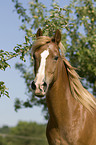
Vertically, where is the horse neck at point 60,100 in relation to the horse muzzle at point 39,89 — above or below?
below

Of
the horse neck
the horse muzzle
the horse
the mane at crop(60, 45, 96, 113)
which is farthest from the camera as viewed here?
the mane at crop(60, 45, 96, 113)

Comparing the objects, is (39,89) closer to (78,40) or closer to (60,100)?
(60,100)

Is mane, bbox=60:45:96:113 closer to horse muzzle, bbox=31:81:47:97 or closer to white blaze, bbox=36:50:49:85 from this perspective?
white blaze, bbox=36:50:49:85

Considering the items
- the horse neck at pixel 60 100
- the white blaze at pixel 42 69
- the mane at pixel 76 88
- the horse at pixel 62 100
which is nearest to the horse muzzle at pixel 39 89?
the white blaze at pixel 42 69

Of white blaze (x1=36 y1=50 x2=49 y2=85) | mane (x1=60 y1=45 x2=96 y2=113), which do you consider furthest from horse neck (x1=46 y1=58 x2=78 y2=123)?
white blaze (x1=36 y1=50 x2=49 y2=85)

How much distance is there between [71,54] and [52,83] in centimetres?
934

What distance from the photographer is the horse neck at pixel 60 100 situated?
161 inches

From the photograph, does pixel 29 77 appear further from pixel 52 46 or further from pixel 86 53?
pixel 52 46

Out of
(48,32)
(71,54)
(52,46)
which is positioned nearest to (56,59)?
(52,46)

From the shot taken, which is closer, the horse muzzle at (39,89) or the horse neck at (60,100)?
the horse muzzle at (39,89)

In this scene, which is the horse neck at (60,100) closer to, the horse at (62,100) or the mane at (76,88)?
the horse at (62,100)

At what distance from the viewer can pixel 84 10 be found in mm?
14000

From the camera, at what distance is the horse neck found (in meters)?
4.09

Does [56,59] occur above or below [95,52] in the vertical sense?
above
